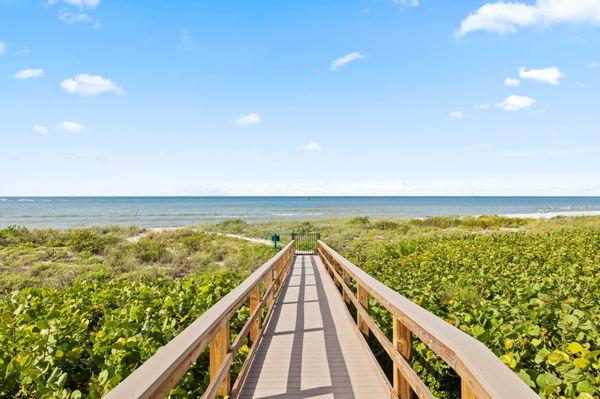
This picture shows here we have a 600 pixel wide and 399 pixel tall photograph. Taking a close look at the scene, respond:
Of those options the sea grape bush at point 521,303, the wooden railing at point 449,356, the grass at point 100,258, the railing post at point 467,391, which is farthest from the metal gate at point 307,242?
the railing post at point 467,391

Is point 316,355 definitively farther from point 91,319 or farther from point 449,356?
point 91,319

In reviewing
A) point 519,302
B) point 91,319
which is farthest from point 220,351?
point 519,302

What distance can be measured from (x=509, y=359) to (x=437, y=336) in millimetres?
1060

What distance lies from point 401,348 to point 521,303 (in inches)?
110

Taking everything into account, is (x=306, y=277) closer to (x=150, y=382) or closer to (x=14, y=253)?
(x=150, y=382)

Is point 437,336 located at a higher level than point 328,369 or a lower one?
higher

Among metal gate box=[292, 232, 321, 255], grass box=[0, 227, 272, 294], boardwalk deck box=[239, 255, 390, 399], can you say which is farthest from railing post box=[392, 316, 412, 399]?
metal gate box=[292, 232, 321, 255]

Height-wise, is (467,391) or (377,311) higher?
(467,391)

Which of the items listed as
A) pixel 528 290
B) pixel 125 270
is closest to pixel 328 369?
pixel 528 290

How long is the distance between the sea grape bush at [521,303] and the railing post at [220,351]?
6.26 ft

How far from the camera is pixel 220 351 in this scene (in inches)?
106

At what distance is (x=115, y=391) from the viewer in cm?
129

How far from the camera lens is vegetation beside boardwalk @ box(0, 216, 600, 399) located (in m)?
2.92

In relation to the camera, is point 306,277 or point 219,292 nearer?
point 219,292
